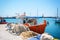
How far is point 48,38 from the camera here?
4.66 meters

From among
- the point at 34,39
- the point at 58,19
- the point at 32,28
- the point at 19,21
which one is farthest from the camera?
the point at 58,19

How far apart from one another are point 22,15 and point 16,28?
2.99 meters

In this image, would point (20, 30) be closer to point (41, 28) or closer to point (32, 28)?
point (32, 28)

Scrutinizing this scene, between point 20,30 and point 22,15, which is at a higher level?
point 22,15

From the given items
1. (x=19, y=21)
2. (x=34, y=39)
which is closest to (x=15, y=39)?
(x=34, y=39)

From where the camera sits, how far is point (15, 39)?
630 cm

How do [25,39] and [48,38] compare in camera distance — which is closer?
[48,38]

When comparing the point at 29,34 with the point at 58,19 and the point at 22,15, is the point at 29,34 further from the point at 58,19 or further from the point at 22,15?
the point at 58,19

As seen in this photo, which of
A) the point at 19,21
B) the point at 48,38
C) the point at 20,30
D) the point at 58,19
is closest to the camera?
the point at 48,38

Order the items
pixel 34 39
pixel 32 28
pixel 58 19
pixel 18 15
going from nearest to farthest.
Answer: pixel 34 39, pixel 32 28, pixel 18 15, pixel 58 19

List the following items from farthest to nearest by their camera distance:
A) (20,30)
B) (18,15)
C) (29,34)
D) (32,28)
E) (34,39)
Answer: (18,15)
(32,28)
(20,30)
(29,34)
(34,39)

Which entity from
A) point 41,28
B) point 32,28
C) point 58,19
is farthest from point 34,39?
point 58,19

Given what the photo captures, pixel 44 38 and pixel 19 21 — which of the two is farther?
pixel 19 21

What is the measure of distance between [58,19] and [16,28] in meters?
34.8
